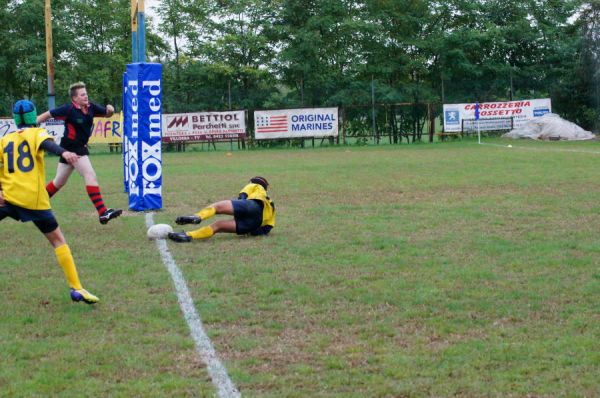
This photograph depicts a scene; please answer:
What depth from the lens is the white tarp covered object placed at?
3403cm

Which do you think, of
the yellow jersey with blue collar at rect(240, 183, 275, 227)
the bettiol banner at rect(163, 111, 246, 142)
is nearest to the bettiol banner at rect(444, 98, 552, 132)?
the bettiol banner at rect(163, 111, 246, 142)

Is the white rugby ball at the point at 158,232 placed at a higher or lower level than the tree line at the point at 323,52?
lower

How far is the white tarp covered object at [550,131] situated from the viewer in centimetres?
Result: 3403

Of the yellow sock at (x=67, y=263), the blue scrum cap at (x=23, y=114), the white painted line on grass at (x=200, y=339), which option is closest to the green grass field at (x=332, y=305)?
the white painted line on grass at (x=200, y=339)

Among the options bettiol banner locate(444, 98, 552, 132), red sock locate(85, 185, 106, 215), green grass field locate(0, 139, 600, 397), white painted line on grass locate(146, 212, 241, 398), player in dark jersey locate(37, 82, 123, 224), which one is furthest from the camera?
bettiol banner locate(444, 98, 552, 132)

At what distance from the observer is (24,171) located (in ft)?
21.0

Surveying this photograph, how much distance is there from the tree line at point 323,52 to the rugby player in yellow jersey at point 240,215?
2865 centimetres

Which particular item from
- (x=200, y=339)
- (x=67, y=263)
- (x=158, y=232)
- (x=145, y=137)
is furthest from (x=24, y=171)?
(x=145, y=137)

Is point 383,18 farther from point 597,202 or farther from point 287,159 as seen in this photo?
point 597,202

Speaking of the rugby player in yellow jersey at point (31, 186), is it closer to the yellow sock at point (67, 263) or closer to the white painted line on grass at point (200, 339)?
the yellow sock at point (67, 263)

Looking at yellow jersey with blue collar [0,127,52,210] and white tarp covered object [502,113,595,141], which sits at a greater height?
white tarp covered object [502,113,595,141]

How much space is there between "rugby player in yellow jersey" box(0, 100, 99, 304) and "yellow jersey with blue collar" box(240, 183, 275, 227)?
3.40m

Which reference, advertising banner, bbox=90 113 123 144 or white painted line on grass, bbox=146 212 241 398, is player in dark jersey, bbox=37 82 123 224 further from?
advertising banner, bbox=90 113 123 144

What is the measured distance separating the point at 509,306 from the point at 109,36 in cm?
3791
